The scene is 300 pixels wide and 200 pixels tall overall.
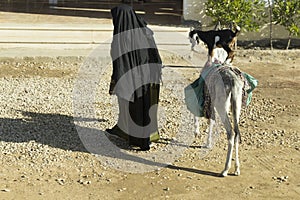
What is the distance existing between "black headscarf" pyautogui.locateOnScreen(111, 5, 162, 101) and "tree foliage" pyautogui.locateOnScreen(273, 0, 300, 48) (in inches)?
240

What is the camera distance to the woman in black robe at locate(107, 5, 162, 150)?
7.34 metres

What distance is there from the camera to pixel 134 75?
7457 mm

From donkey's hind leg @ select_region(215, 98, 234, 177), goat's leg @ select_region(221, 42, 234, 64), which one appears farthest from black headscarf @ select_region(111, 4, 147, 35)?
donkey's hind leg @ select_region(215, 98, 234, 177)

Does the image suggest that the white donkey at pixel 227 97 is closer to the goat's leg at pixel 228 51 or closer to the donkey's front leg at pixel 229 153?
the donkey's front leg at pixel 229 153

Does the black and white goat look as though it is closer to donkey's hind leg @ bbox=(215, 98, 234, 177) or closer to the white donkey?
the white donkey

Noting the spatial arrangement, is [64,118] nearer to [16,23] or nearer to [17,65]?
[17,65]

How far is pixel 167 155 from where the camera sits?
7.50m

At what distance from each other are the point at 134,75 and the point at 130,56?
0.75ft

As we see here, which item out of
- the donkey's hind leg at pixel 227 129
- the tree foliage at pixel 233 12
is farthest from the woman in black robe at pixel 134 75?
the tree foliage at pixel 233 12

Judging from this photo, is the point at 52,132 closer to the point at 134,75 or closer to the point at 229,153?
the point at 134,75

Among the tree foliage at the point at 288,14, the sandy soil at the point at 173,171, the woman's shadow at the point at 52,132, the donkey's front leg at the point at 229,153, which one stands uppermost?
the tree foliage at the point at 288,14

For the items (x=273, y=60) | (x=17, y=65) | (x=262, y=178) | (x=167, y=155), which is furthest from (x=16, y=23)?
(x=262, y=178)

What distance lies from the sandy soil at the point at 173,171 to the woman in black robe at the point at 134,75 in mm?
571

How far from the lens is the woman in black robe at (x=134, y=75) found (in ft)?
24.1
